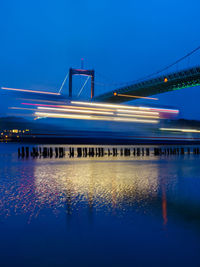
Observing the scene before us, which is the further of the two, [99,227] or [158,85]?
[158,85]

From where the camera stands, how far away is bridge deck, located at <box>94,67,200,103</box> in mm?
37281

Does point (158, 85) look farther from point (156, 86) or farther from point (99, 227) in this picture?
point (99, 227)

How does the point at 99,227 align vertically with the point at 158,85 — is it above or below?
below

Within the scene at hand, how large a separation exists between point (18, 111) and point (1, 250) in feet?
81.8

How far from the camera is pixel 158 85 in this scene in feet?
134

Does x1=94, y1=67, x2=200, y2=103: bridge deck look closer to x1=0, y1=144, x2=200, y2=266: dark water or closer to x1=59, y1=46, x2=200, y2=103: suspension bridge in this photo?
x1=59, y1=46, x2=200, y2=103: suspension bridge

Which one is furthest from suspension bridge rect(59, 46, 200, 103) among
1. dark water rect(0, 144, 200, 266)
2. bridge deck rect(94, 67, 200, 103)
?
dark water rect(0, 144, 200, 266)

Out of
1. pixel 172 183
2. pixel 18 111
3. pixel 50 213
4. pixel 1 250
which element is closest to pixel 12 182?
pixel 50 213

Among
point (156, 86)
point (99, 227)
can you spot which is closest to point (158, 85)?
point (156, 86)

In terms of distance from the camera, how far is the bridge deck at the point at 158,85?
122ft

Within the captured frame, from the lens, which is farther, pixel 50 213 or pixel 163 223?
pixel 50 213

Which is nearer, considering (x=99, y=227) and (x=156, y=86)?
(x=99, y=227)

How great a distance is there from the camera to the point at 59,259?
252 centimetres

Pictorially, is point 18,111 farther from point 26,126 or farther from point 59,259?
point 59,259
